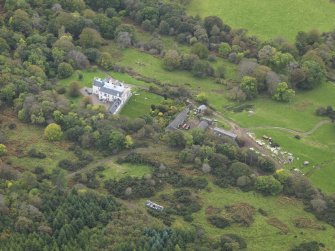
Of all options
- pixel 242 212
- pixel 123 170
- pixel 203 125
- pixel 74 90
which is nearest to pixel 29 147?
pixel 123 170

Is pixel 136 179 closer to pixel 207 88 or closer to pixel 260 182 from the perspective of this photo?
pixel 260 182

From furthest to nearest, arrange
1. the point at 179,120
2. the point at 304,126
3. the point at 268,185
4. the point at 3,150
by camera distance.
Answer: the point at 304,126 < the point at 179,120 < the point at 3,150 < the point at 268,185

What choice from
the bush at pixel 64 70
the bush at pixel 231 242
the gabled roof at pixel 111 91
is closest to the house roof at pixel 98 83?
the gabled roof at pixel 111 91

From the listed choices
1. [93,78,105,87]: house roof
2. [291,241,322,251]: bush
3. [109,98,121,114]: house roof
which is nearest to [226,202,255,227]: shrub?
[291,241,322,251]: bush

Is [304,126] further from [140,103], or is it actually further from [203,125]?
[140,103]

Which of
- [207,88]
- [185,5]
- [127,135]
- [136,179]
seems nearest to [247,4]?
[185,5]

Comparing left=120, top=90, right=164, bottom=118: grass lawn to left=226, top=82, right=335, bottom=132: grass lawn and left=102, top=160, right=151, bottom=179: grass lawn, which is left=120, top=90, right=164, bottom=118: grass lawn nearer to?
left=226, top=82, right=335, bottom=132: grass lawn
